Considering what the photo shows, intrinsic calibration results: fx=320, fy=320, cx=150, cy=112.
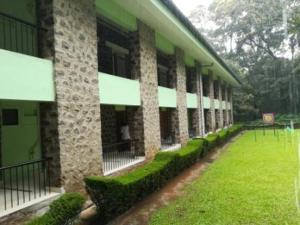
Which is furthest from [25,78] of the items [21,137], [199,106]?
[199,106]

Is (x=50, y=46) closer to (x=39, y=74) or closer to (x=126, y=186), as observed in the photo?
(x=39, y=74)

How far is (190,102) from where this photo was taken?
18.7 metres

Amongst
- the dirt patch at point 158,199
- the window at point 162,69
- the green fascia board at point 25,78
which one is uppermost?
the window at point 162,69

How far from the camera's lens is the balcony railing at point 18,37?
8.87 meters

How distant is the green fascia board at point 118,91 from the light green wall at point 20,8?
2.82 metres

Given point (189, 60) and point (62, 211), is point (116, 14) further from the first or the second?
point (189, 60)

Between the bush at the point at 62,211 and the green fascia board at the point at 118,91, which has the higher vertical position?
the green fascia board at the point at 118,91

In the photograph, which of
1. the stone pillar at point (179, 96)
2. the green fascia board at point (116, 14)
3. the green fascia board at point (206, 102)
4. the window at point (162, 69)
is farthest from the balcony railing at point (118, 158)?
the green fascia board at point (206, 102)

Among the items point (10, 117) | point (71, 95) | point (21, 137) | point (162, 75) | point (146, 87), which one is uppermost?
point (162, 75)

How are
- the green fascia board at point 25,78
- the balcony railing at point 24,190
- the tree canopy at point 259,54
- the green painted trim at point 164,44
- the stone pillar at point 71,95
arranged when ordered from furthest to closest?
the tree canopy at point 259,54
the green painted trim at point 164,44
the stone pillar at point 71,95
the balcony railing at point 24,190
the green fascia board at point 25,78

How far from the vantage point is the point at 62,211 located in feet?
17.8

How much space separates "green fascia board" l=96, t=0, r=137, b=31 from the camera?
31.6ft

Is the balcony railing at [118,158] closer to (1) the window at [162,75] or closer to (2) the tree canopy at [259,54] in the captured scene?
(1) the window at [162,75]

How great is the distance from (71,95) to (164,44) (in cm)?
818
